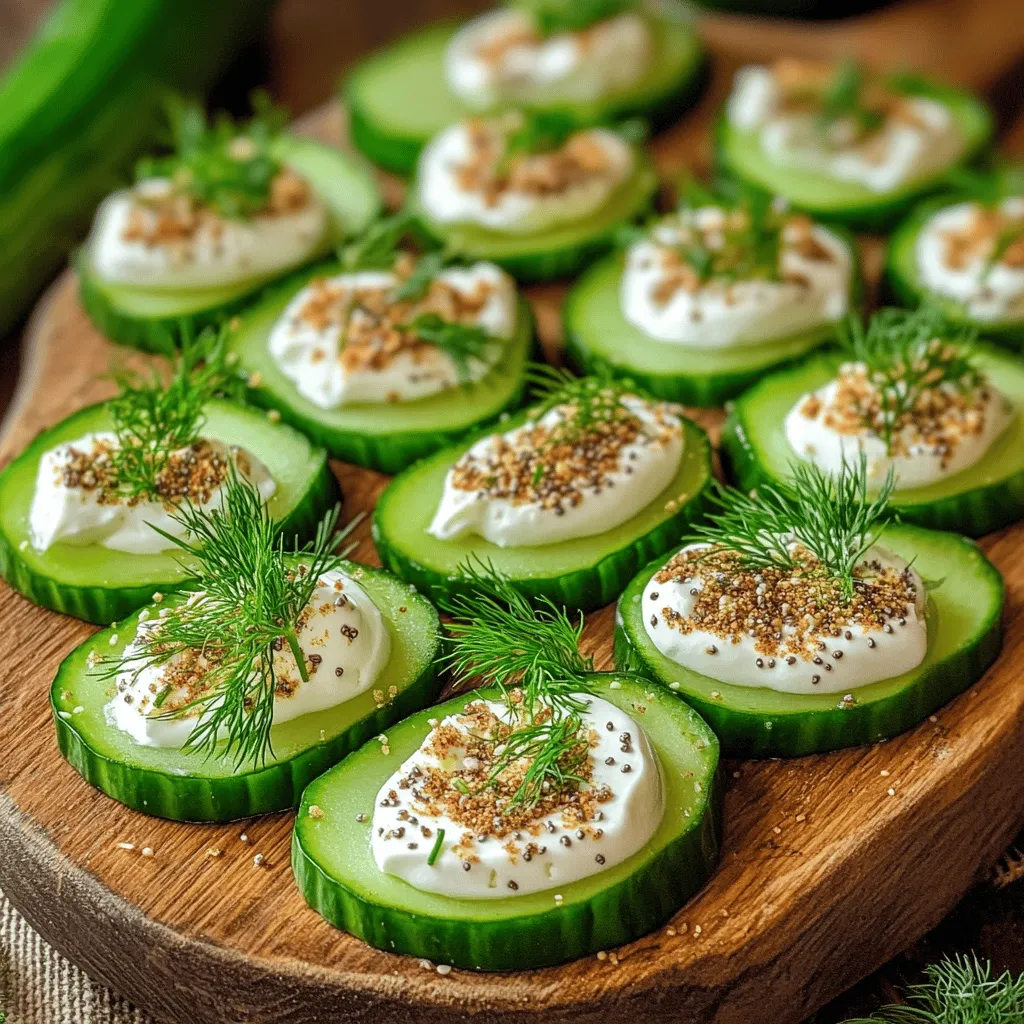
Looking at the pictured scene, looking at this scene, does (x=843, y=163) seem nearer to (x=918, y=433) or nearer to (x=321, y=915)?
(x=918, y=433)

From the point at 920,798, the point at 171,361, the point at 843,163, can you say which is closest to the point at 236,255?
the point at 171,361

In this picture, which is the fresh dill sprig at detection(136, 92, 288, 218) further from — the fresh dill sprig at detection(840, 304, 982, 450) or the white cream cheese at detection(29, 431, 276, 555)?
the fresh dill sprig at detection(840, 304, 982, 450)

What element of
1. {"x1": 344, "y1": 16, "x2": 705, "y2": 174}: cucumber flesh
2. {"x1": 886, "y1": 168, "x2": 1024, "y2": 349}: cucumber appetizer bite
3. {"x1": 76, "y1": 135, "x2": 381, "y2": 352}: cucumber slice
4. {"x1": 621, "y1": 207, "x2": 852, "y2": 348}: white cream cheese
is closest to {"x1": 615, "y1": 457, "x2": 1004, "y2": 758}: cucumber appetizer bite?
{"x1": 621, "y1": 207, "x2": 852, "y2": 348}: white cream cheese

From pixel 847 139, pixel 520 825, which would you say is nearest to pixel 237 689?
pixel 520 825

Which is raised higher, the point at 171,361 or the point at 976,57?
the point at 171,361

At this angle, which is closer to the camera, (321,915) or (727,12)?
(321,915)

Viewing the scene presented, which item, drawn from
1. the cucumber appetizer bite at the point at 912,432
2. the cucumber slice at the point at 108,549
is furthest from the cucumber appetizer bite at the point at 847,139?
the cucumber slice at the point at 108,549

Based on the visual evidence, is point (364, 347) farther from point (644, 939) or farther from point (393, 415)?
point (644, 939)

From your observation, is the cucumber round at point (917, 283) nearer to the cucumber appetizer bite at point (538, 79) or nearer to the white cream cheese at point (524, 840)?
the cucumber appetizer bite at point (538, 79)

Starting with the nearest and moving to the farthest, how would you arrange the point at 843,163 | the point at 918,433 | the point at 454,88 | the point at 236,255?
the point at 918,433, the point at 236,255, the point at 843,163, the point at 454,88
